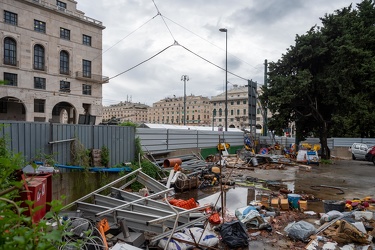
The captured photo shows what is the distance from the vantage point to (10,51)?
32.9m

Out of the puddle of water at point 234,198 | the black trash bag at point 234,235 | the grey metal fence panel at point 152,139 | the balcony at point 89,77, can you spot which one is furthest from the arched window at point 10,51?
the black trash bag at point 234,235

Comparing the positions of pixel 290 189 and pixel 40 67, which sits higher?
pixel 40 67

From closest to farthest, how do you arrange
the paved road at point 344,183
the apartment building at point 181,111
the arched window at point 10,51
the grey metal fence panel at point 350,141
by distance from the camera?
the paved road at point 344,183 < the grey metal fence panel at point 350,141 < the arched window at point 10,51 < the apartment building at point 181,111

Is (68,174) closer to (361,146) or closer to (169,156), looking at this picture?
(169,156)

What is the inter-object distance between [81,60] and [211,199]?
37.5 metres

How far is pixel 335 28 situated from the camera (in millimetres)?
21531

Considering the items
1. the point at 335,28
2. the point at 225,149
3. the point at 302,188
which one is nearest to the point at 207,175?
the point at 302,188

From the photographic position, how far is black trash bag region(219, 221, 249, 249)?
5.43 meters

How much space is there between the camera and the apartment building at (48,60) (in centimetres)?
3266

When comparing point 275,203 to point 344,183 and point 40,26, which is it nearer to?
point 344,183

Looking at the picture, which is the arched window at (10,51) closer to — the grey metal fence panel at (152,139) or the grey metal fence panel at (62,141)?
the grey metal fence panel at (152,139)

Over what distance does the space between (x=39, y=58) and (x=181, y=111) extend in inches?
4024

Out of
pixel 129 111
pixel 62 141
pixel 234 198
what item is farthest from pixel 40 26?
pixel 129 111

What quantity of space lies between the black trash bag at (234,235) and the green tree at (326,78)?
56.4 feet
